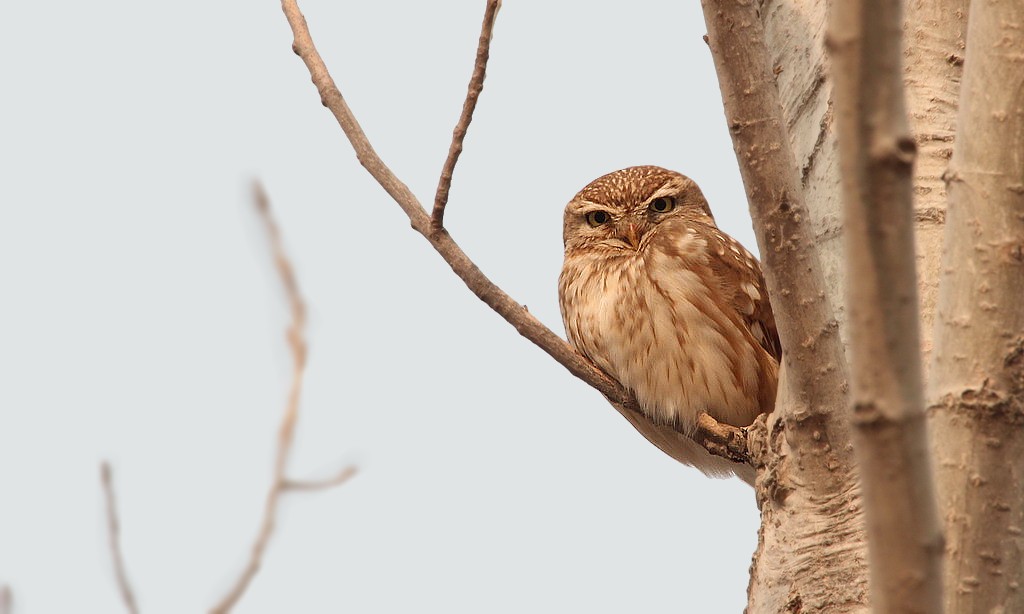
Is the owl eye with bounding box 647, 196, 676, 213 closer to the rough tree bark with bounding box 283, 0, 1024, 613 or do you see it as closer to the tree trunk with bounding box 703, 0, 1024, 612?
the rough tree bark with bounding box 283, 0, 1024, 613

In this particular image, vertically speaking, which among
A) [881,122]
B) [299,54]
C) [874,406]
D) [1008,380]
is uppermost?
[299,54]

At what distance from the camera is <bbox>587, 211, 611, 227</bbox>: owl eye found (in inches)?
235

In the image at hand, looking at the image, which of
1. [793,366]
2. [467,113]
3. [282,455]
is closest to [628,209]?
[467,113]

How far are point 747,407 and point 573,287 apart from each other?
105cm

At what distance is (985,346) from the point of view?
2449mm

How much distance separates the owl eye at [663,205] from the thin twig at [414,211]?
2.36 metres

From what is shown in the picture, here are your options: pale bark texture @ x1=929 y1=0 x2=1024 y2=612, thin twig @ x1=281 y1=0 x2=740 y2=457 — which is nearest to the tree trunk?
pale bark texture @ x1=929 y1=0 x2=1024 y2=612

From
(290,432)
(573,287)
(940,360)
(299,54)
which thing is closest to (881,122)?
(290,432)

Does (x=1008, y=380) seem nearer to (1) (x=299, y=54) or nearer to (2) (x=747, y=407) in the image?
(1) (x=299, y=54)

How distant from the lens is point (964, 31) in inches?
148

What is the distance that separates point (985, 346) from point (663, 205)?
3605 millimetres

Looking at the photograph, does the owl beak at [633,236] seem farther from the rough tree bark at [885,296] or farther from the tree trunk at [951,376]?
the tree trunk at [951,376]

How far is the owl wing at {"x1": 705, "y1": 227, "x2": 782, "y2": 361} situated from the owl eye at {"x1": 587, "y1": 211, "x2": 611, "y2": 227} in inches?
27.9

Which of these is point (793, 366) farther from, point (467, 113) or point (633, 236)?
point (633, 236)
